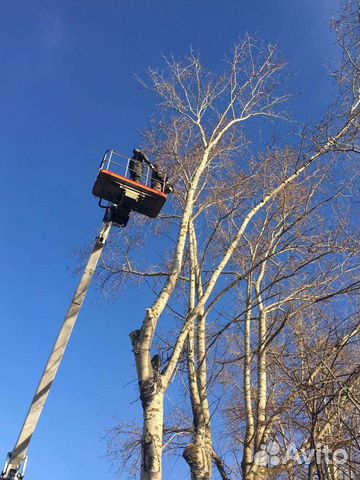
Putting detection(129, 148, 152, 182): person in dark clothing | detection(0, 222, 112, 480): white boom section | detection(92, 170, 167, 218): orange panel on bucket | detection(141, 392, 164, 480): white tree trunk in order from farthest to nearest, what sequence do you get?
detection(129, 148, 152, 182): person in dark clothing
detection(92, 170, 167, 218): orange panel on bucket
detection(141, 392, 164, 480): white tree trunk
detection(0, 222, 112, 480): white boom section

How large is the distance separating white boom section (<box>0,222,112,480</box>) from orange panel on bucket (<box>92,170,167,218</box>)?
18.0 inches

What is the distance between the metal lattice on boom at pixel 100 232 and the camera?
16.1ft

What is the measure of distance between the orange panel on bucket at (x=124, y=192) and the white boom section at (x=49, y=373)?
1.50 feet

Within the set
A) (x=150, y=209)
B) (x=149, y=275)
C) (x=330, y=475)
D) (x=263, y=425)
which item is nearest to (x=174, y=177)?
(x=149, y=275)

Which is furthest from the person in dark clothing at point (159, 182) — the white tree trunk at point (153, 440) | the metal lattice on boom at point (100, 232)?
the white tree trunk at point (153, 440)

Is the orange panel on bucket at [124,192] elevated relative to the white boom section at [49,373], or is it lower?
elevated

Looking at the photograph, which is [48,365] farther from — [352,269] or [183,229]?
[352,269]

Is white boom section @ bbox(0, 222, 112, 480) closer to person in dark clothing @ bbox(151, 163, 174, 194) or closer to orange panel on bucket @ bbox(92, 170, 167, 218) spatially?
orange panel on bucket @ bbox(92, 170, 167, 218)

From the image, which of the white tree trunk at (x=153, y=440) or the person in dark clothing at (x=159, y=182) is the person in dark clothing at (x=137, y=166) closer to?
the person in dark clothing at (x=159, y=182)

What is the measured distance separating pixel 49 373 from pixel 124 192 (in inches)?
106

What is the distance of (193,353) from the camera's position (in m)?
7.79

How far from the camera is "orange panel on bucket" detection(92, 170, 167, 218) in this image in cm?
686

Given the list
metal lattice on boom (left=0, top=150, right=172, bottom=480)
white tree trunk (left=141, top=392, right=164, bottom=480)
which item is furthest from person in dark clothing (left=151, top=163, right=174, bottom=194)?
white tree trunk (left=141, top=392, right=164, bottom=480)

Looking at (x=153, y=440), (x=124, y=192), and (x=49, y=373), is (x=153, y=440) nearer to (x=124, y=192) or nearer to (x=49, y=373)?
(x=49, y=373)
